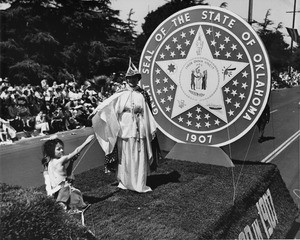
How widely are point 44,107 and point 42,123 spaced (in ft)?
2.37

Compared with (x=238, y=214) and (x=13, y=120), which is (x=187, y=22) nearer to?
(x=238, y=214)

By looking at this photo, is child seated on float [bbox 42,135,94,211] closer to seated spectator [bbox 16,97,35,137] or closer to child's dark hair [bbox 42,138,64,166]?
child's dark hair [bbox 42,138,64,166]

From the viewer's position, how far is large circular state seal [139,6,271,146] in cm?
480

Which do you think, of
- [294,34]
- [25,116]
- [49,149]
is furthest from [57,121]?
[49,149]

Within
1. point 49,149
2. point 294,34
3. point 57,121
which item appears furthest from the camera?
point 57,121

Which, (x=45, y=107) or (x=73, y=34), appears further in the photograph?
(x=45, y=107)

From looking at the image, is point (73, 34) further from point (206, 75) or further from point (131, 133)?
point (131, 133)

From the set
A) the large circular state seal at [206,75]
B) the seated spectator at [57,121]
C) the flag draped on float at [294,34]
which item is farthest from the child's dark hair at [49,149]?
the seated spectator at [57,121]

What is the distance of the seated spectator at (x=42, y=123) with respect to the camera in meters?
10.0

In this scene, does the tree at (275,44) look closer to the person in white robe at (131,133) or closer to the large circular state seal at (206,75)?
the large circular state seal at (206,75)

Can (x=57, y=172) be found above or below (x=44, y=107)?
above

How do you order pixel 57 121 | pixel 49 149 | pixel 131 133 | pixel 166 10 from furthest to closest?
pixel 57 121 < pixel 166 10 < pixel 131 133 < pixel 49 149

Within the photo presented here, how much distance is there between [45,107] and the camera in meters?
10.6

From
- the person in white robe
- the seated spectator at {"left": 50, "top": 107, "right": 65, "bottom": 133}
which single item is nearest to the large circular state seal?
the person in white robe
